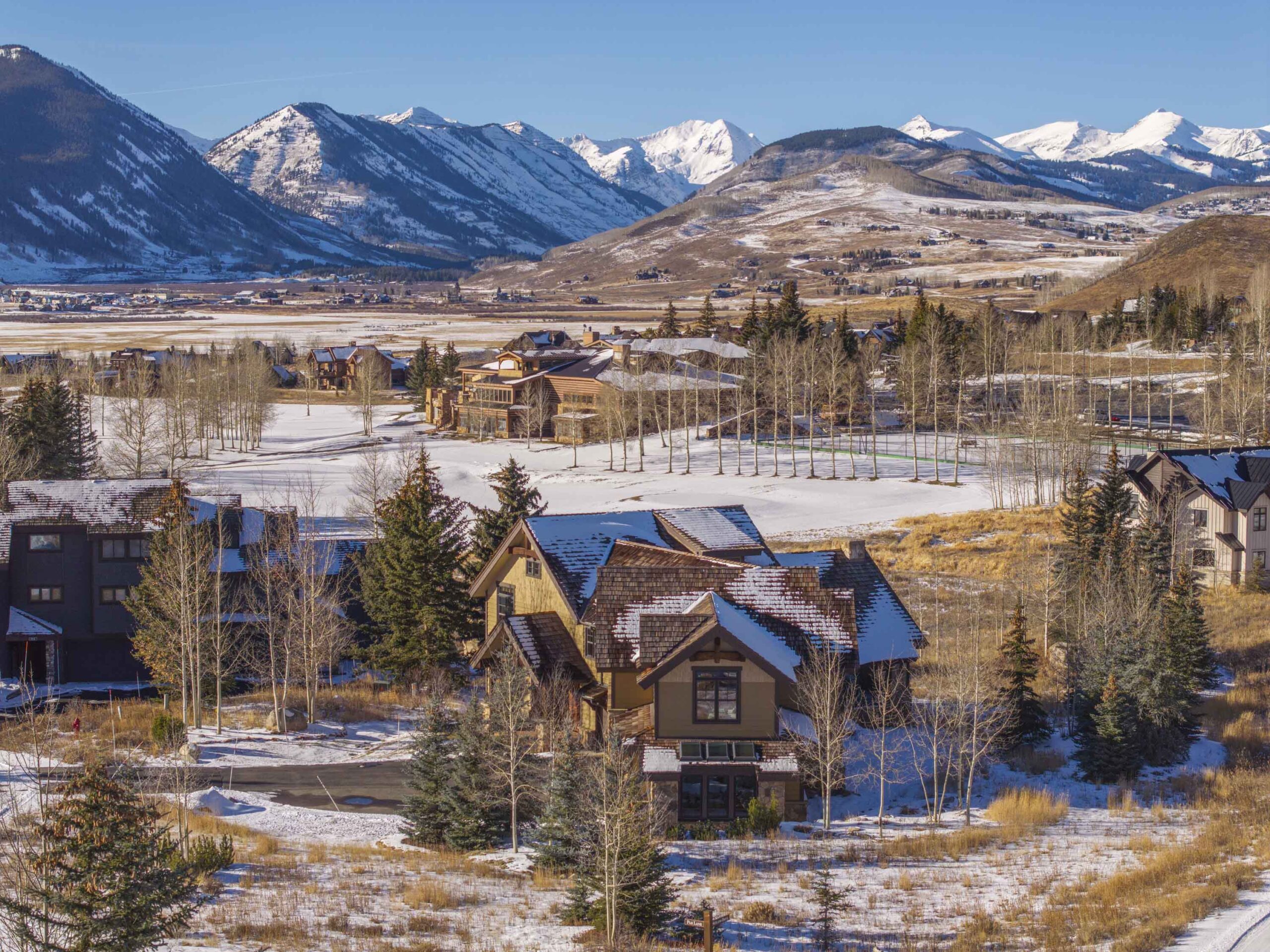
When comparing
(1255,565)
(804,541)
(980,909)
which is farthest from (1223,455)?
(980,909)

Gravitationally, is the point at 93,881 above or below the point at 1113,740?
above

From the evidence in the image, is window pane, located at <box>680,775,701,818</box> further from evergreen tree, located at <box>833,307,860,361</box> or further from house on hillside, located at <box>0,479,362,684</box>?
evergreen tree, located at <box>833,307,860,361</box>

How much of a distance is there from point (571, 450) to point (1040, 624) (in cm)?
5973

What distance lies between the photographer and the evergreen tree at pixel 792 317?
383ft

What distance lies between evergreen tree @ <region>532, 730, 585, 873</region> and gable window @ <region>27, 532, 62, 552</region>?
2655 centimetres

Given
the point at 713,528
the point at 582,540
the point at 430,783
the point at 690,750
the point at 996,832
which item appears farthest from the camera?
the point at 713,528

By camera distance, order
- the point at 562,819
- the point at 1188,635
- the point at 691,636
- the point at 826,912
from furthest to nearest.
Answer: the point at 1188,635 < the point at 691,636 < the point at 562,819 < the point at 826,912

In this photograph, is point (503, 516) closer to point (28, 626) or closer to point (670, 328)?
point (28, 626)

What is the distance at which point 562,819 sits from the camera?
2344 centimetres

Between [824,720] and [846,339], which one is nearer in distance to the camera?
[824,720]

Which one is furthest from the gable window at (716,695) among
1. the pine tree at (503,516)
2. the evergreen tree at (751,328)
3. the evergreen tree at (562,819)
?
the evergreen tree at (751,328)

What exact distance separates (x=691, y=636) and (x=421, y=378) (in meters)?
108

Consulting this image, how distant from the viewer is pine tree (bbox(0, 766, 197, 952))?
15500 millimetres

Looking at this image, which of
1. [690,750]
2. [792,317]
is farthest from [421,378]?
[690,750]
